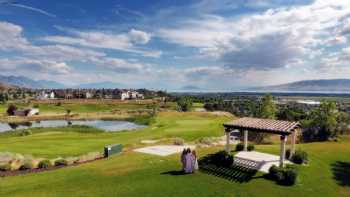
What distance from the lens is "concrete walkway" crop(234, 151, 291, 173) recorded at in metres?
20.1

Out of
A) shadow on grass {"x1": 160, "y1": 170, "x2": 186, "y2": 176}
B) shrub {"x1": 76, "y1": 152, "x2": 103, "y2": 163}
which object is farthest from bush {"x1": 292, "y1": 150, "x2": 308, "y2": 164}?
shrub {"x1": 76, "y1": 152, "x2": 103, "y2": 163}

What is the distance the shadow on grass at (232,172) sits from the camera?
1788 centimetres

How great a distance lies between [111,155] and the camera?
83.5 feet

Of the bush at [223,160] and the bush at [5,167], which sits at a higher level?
the bush at [223,160]

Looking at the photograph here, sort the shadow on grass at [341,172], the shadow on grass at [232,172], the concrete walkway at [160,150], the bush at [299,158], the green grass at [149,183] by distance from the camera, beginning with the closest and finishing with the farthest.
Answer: the green grass at [149,183] < the shadow on grass at [232,172] < the shadow on grass at [341,172] < the bush at [299,158] < the concrete walkway at [160,150]

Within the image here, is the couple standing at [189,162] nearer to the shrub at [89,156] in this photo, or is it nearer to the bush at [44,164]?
the shrub at [89,156]

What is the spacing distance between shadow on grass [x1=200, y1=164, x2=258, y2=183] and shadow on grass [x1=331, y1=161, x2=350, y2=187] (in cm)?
556

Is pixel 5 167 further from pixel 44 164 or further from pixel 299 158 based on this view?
pixel 299 158

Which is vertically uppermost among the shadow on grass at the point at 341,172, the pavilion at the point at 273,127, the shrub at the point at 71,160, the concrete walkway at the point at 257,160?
the pavilion at the point at 273,127

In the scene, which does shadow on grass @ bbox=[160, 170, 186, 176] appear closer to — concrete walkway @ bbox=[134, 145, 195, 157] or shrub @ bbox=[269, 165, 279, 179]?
concrete walkway @ bbox=[134, 145, 195, 157]

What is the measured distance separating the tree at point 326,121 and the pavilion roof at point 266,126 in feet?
74.3

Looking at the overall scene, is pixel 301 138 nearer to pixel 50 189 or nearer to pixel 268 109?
pixel 268 109

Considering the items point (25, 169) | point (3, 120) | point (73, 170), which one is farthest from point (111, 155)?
point (3, 120)

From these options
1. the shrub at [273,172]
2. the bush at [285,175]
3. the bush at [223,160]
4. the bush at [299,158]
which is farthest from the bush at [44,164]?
the bush at [299,158]
